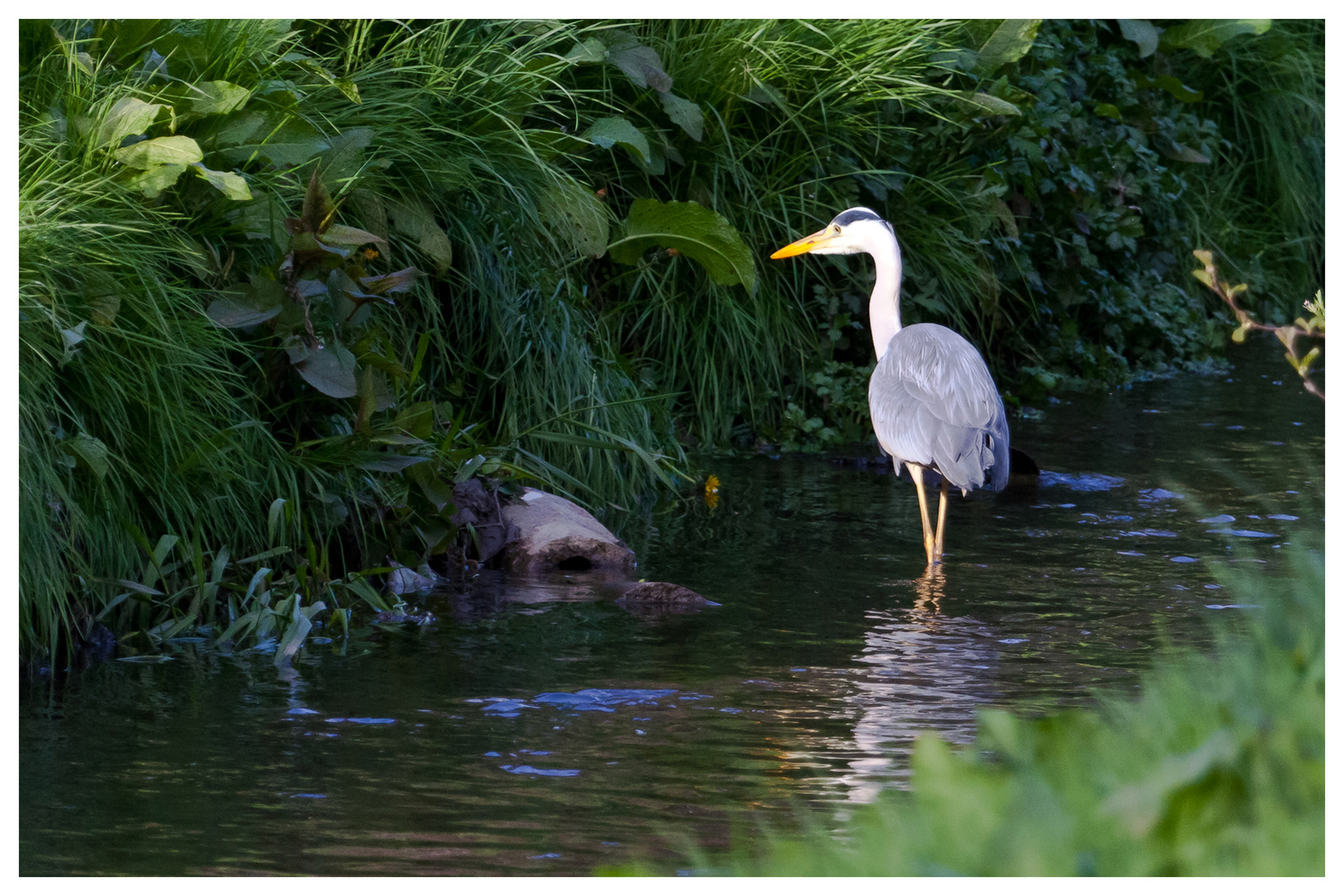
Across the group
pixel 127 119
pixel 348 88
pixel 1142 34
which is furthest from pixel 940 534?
pixel 1142 34

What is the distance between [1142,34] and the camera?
12328 mm

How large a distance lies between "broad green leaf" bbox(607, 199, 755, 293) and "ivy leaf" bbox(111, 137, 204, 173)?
2.78 metres

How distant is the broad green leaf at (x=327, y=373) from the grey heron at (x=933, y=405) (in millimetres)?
2205

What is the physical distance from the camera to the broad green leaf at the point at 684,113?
8.34 m

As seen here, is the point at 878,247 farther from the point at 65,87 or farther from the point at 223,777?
the point at 223,777

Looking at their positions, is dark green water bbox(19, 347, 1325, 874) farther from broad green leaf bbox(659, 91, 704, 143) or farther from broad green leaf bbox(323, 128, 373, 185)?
broad green leaf bbox(659, 91, 704, 143)

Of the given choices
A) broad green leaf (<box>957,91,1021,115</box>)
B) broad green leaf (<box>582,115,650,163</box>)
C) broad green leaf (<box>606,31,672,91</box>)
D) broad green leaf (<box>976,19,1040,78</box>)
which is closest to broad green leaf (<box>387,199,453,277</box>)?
broad green leaf (<box>582,115,650,163</box>)

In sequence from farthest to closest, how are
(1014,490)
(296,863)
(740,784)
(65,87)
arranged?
(1014,490) → (65,87) → (740,784) → (296,863)

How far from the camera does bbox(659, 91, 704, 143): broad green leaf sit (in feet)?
27.3

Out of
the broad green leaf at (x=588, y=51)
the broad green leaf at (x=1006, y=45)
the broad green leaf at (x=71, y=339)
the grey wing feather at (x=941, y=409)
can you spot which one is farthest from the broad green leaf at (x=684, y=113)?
the broad green leaf at (x=71, y=339)

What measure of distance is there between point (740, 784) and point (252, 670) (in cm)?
166

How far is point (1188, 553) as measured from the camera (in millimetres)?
6566

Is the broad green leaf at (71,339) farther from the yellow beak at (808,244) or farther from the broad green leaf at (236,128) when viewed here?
the yellow beak at (808,244)
